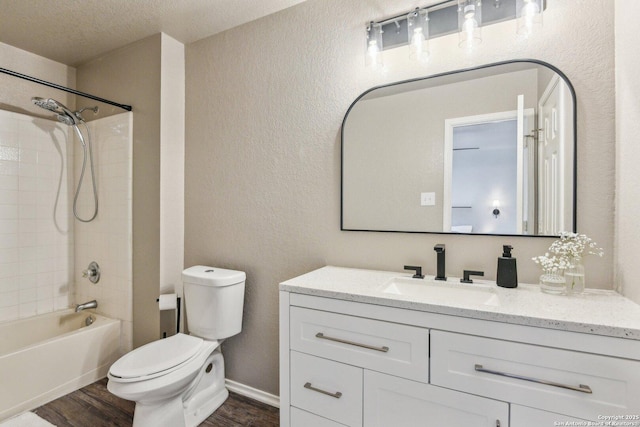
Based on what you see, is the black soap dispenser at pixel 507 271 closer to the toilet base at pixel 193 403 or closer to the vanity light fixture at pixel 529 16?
the vanity light fixture at pixel 529 16

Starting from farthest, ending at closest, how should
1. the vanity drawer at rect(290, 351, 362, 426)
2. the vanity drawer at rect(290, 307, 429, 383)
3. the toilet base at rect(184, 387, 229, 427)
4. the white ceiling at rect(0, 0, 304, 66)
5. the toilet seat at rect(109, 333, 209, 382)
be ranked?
→ the white ceiling at rect(0, 0, 304, 66) → the toilet base at rect(184, 387, 229, 427) → the toilet seat at rect(109, 333, 209, 382) → the vanity drawer at rect(290, 351, 362, 426) → the vanity drawer at rect(290, 307, 429, 383)

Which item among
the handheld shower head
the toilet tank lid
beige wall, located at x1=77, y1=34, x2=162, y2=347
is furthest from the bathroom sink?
the handheld shower head

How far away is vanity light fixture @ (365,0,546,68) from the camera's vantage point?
4.60ft

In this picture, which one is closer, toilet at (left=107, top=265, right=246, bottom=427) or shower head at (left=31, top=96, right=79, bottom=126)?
toilet at (left=107, top=265, right=246, bottom=427)

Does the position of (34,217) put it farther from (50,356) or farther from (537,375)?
(537,375)

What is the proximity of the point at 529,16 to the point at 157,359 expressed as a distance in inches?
93.1

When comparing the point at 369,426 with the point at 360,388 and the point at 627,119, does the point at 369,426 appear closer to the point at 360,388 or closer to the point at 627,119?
the point at 360,388

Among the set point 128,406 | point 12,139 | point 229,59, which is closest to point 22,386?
point 128,406

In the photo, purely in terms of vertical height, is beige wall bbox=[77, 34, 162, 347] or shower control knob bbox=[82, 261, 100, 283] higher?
beige wall bbox=[77, 34, 162, 347]

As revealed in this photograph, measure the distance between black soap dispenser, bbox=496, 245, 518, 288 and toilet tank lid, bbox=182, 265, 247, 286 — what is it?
1.40 meters

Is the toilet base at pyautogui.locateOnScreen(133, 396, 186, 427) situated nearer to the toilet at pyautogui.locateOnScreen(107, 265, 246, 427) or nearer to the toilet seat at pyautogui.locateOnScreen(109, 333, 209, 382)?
the toilet at pyautogui.locateOnScreen(107, 265, 246, 427)

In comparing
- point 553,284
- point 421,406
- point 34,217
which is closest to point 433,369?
point 421,406

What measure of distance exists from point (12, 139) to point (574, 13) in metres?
3.51

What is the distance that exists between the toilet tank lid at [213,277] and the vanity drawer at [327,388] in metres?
0.68
